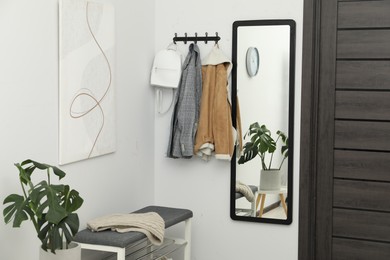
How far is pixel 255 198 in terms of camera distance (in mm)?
3555

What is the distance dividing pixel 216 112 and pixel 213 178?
40cm

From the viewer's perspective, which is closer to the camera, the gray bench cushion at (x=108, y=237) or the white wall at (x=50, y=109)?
the white wall at (x=50, y=109)

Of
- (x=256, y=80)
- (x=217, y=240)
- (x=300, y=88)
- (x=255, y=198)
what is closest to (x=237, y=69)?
(x=256, y=80)

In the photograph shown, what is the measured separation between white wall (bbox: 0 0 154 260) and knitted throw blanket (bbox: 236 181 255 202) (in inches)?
21.0

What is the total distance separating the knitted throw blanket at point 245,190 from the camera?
3.56 meters

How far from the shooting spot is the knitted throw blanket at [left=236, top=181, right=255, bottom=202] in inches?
140

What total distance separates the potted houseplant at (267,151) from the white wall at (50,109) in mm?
629

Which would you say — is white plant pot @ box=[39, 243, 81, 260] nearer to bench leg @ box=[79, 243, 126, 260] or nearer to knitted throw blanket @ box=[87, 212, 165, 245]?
bench leg @ box=[79, 243, 126, 260]

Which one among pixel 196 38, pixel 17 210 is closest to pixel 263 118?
pixel 196 38

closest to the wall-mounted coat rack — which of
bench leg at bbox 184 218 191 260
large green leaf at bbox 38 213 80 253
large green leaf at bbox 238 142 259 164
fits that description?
large green leaf at bbox 238 142 259 164

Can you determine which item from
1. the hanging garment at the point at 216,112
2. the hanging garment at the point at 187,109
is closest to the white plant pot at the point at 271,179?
the hanging garment at the point at 216,112

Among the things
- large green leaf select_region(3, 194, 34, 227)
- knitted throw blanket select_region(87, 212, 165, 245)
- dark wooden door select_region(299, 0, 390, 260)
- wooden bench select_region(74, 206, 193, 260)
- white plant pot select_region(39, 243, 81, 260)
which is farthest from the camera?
dark wooden door select_region(299, 0, 390, 260)

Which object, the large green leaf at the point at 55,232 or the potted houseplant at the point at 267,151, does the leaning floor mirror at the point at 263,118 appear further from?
the large green leaf at the point at 55,232

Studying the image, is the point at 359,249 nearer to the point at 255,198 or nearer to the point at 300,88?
the point at 255,198
